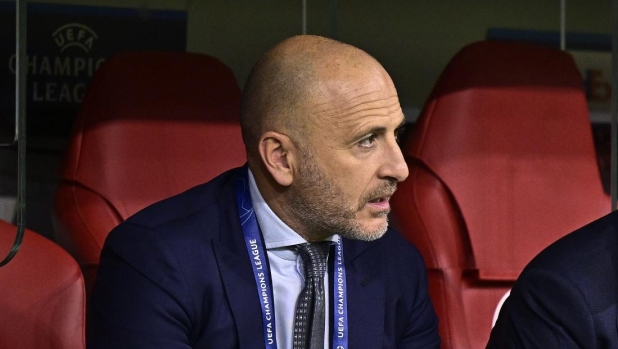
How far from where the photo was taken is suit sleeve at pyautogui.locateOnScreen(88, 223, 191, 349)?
1448 millimetres

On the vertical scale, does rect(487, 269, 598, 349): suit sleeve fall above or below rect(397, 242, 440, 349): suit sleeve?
above

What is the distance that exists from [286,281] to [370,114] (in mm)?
262

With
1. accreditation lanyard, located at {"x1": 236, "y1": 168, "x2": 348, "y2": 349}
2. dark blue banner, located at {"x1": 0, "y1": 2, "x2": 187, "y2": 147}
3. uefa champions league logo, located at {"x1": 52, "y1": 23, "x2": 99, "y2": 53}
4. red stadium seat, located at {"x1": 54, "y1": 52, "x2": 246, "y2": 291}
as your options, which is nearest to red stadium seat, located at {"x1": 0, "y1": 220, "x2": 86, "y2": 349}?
red stadium seat, located at {"x1": 54, "y1": 52, "x2": 246, "y2": 291}

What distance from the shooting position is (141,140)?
2.19m

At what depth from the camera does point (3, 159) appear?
71.8 inches

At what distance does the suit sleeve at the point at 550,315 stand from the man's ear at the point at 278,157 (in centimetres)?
36

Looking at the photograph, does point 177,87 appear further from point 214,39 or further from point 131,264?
point 131,264

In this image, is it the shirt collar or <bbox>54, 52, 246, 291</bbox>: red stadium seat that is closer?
the shirt collar

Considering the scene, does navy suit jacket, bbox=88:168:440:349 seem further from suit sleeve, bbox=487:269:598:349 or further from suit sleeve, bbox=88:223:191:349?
suit sleeve, bbox=487:269:598:349

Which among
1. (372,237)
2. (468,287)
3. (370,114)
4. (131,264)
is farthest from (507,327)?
(468,287)

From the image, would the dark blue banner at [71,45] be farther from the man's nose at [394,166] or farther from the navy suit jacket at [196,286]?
the man's nose at [394,166]

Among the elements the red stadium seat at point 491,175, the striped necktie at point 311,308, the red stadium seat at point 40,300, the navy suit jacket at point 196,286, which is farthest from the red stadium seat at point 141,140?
the striped necktie at point 311,308

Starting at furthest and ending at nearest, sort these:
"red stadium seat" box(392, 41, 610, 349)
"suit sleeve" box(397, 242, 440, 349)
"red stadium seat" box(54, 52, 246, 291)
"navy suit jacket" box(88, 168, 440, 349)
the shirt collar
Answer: "red stadium seat" box(392, 41, 610, 349) → "red stadium seat" box(54, 52, 246, 291) → "suit sleeve" box(397, 242, 440, 349) → the shirt collar → "navy suit jacket" box(88, 168, 440, 349)

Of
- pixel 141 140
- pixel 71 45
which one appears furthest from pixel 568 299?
pixel 71 45
